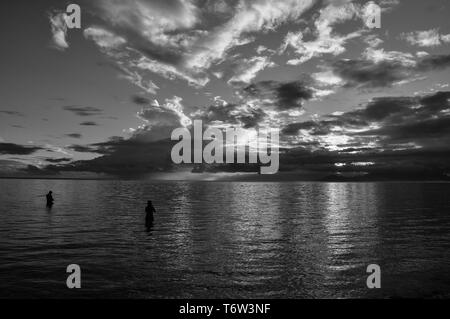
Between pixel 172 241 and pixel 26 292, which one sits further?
pixel 172 241

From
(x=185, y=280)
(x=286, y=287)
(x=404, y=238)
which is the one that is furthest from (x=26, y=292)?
(x=404, y=238)

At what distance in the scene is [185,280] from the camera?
851 inches

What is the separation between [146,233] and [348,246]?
2184cm

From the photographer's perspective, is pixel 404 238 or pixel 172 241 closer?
pixel 172 241

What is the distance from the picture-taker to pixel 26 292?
19.1 meters

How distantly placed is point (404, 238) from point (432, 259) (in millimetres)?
10724

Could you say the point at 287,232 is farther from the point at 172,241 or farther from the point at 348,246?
the point at 172,241
